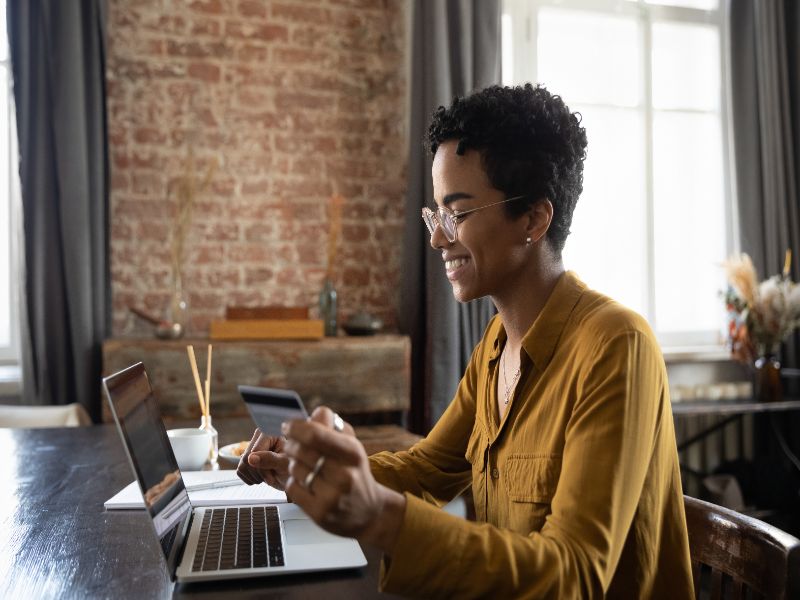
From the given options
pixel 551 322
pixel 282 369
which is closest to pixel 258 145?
pixel 282 369

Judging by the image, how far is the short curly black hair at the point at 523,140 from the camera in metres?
1.19

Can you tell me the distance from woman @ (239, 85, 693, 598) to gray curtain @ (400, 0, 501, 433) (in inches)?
68.3

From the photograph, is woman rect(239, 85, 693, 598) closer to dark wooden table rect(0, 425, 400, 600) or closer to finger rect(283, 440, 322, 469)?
finger rect(283, 440, 322, 469)

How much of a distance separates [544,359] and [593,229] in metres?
2.78

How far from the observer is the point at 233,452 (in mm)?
1678

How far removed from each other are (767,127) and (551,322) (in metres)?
3.15

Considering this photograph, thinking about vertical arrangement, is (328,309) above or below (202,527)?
above

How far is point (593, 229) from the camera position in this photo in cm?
381

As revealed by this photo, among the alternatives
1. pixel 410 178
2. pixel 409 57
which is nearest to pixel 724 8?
pixel 409 57

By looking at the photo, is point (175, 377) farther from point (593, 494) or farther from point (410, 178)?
point (593, 494)

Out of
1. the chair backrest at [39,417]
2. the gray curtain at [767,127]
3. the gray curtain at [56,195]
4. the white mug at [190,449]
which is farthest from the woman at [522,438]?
the gray curtain at [767,127]

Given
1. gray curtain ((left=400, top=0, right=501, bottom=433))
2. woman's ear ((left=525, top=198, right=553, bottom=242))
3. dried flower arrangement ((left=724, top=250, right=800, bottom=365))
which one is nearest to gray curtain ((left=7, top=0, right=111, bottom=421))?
gray curtain ((left=400, top=0, right=501, bottom=433))

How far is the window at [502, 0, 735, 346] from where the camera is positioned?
3746mm

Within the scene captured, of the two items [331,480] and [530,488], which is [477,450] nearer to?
[530,488]
